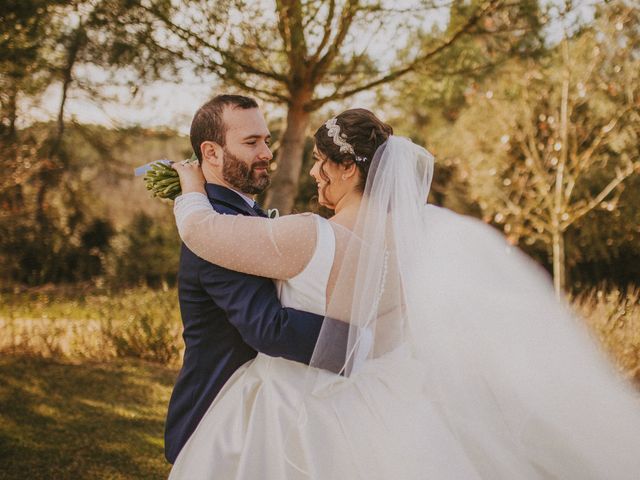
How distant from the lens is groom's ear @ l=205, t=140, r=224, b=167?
93.4 inches

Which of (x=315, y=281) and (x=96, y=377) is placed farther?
(x=96, y=377)

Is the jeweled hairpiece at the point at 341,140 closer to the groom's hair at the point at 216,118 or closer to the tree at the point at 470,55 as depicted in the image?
the groom's hair at the point at 216,118

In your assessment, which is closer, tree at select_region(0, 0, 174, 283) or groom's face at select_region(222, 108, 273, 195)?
groom's face at select_region(222, 108, 273, 195)

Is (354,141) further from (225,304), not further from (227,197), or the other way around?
(225,304)

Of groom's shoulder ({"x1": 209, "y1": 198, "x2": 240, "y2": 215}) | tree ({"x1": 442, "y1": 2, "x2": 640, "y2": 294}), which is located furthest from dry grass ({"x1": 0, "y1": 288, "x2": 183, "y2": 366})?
groom's shoulder ({"x1": 209, "y1": 198, "x2": 240, "y2": 215})

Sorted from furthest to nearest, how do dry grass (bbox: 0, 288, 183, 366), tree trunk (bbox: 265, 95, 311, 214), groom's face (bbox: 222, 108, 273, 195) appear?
dry grass (bbox: 0, 288, 183, 366), tree trunk (bbox: 265, 95, 311, 214), groom's face (bbox: 222, 108, 273, 195)

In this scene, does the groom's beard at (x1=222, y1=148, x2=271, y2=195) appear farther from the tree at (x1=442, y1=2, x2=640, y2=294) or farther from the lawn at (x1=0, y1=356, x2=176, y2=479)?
the tree at (x1=442, y1=2, x2=640, y2=294)

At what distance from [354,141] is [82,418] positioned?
168 inches

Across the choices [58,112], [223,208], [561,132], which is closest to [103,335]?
[58,112]

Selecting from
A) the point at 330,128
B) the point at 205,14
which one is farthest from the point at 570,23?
the point at 330,128

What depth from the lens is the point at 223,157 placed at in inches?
93.1

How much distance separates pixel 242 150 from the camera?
236 centimetres

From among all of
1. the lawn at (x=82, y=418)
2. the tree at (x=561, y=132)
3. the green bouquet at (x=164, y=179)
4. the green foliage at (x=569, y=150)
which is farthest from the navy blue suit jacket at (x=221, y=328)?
the green foliage at (x=569, y=150)

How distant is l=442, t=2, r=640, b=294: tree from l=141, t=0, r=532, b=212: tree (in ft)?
5.94
